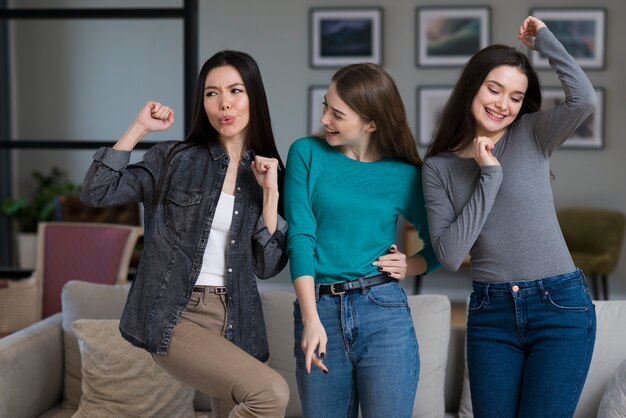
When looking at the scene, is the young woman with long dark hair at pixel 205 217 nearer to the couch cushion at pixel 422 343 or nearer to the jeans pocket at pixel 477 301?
the jeans pocket at pixel 477 301

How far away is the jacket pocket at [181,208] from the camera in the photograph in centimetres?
201

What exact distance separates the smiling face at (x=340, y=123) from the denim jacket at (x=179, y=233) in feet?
0.79

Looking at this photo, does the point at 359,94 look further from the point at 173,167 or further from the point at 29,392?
the point at 29,392

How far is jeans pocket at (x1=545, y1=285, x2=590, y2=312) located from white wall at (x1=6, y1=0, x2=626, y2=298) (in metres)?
4.46

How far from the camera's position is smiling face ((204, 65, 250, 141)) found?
203cm

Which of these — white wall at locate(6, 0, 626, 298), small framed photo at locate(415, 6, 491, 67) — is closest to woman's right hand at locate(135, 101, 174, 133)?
white wall at locate(6, 0, 626, 298)

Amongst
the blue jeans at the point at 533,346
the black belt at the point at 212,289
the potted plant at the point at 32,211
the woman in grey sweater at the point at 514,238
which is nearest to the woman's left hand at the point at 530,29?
the woman in grey sweater at the point at 514,238

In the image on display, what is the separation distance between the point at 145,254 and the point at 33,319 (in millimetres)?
2348

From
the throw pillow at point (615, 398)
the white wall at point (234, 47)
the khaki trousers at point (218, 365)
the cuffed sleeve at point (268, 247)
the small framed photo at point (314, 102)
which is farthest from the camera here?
the small framed photo at point (314, 102)

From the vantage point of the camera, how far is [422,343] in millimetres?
2701

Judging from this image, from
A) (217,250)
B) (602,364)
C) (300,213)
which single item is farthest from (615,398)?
(217,250)

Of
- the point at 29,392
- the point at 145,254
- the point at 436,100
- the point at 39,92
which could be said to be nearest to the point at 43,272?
the point at 29,392

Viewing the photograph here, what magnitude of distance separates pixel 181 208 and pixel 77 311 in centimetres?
106

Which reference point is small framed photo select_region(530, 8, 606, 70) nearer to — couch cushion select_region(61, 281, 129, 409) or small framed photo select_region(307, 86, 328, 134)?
small framed photo select_region(307, 86, 328, 134)
